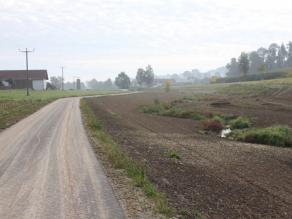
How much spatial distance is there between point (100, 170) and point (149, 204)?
4.24 m

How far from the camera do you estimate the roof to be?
137m

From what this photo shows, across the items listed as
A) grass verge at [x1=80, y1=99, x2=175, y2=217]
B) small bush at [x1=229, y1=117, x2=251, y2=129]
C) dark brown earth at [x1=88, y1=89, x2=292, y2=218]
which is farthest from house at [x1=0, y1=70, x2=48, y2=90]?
grass verge at [x1=80, y1=99, x2=175, y2=217]

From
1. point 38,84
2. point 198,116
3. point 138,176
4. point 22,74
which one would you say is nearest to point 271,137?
point 138,176

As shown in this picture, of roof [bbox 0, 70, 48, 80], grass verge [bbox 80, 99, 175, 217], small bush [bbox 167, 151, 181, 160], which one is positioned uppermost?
roof [bbox 0, 70, 48, 80]

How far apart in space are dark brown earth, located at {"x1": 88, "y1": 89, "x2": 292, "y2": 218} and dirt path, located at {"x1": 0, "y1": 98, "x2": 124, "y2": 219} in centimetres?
180

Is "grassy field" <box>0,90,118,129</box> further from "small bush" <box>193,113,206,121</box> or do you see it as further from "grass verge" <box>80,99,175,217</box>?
"small bush" <box>193,113,206,121</box>

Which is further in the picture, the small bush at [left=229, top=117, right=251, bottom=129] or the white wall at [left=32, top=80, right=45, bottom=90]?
the white wall at [left=32, top=80, right=45, bottom=90]

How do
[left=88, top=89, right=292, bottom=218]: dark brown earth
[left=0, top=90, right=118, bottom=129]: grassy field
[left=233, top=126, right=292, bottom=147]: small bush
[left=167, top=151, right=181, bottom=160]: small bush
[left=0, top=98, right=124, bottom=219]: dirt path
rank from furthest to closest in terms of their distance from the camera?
[left=0, top=90, right=118, bottom=129]: grassy field, [left=233, top=126, right=292, bottom=147]: small bush, [left=167, top=151, right=181, bottom=160]: small bush, [left=88, top=89, right=292, bottom=218]: dark brown earth, [left=0, top=98, right=124, bottom=219]: dirt path

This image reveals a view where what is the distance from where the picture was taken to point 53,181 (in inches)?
528

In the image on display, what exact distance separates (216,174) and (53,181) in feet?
19.8

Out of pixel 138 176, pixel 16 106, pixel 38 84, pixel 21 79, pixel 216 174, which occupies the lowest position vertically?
pixel 216 174

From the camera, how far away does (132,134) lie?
29.1 meters

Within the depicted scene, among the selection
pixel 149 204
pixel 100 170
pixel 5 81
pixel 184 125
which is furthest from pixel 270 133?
pixel 5 81

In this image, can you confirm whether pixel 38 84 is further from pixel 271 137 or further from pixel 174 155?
pixel 174 155
